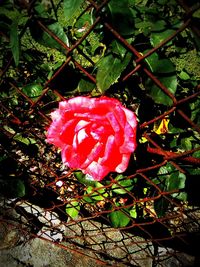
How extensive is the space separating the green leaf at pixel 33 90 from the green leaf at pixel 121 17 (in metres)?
0.64

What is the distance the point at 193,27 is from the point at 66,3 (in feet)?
1.02

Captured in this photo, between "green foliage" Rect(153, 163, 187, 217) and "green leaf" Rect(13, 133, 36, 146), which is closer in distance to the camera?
"green foliage" Rect(153, 163, 187, 217)

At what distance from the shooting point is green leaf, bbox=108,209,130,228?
4.57ft

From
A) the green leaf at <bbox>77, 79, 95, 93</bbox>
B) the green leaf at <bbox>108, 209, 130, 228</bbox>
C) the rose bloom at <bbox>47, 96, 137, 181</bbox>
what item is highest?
the green leaf at <bbox>77, 79, 95, 93</bbox>

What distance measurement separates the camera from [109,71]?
0.76 metres

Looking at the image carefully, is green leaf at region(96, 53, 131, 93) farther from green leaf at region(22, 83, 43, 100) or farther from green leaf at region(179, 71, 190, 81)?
green leaf at region(179, 71, 190, 81)

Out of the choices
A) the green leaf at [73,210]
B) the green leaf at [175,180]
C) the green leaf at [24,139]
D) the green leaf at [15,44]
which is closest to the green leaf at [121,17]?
the green leaf at [15,44]

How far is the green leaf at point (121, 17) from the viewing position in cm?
64

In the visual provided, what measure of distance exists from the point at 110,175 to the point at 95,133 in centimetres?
46

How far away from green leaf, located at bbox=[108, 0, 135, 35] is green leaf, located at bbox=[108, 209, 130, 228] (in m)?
0.99

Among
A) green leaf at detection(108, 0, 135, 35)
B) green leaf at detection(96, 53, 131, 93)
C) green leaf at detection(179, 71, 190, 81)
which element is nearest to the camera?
green leaf at detection(108, 0, 135, 35)

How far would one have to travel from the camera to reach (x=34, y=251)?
1.73m

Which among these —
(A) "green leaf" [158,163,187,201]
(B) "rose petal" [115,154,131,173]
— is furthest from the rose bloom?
(A) "green leaf" [158,163,187,201]

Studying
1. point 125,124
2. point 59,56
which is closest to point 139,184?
point 125,124
